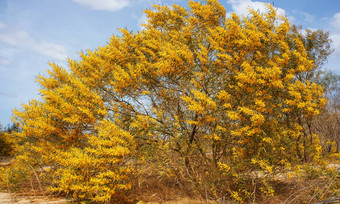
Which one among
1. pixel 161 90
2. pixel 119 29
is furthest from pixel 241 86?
pixel 119 29

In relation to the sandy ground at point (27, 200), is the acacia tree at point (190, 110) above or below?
above

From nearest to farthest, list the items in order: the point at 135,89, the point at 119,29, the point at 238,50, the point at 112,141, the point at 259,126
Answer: the point at 112,141 → the point at 259,126 → the point at 238,50 → the point at 135,89 → the point at 119,29

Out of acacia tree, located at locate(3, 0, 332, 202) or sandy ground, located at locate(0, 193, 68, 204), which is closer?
acacia tree, located at locate(3, 0, 332, 202)

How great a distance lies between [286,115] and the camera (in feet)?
20.3

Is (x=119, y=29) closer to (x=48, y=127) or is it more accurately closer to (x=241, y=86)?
(x=48, y=127)

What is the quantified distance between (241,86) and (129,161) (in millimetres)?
3121

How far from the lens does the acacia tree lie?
16.4ft

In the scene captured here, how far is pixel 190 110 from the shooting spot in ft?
19.6

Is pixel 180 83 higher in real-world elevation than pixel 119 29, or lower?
lower

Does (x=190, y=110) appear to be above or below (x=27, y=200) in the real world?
above

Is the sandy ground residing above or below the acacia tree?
below

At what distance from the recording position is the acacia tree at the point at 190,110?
5.01 m

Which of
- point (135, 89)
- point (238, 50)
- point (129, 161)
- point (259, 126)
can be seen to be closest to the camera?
point (259, 126)

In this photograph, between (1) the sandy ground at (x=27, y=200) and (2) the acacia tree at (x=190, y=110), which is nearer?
(2) the acacia tree at (x=190, y=110)
